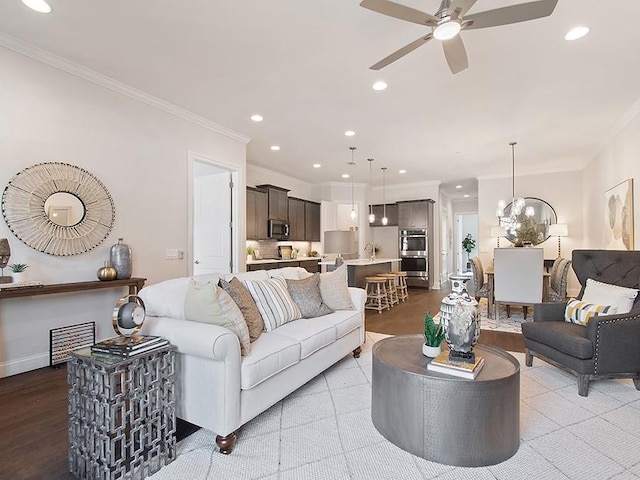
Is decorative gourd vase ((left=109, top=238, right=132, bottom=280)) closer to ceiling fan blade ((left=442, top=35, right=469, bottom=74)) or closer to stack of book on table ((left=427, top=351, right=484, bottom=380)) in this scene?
stack of book on table ((left=427, top=351, right=484, bottom=380))

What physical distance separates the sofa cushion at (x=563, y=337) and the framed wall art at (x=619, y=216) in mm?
2367

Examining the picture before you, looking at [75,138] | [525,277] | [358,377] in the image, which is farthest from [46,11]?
[525,277]

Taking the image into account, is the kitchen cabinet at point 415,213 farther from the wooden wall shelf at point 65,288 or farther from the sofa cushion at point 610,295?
the wooden wall shelf at point 65,288

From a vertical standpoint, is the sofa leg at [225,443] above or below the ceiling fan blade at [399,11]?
below

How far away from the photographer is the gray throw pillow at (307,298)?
3072 millimetres

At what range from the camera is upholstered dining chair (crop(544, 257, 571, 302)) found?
189 inches

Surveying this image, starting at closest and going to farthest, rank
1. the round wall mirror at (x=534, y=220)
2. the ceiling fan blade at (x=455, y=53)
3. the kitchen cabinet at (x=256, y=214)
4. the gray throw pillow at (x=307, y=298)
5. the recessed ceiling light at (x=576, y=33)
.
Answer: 1. the ceiling fan blade at (x=455, y=53)
2. the recessed ceiling light at (x=576, y=33)
3. the gray throw pillow at (x=307, y=298)
4. the kitchen cabinet at (x=256, y=214)
5. the round wall mirror at (x=534, y=220)

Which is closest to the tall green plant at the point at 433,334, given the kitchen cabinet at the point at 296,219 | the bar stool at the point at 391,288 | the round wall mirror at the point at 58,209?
the round wall mirror at the point at 58,209

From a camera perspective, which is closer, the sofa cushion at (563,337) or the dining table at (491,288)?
the sofa cushion at (563,337)

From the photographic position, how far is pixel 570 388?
2660mm

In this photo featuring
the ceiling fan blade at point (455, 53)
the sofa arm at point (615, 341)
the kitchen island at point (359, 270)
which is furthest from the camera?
the kitchen island at point (359, 270)

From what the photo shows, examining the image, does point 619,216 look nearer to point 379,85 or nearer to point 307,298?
point 379,85

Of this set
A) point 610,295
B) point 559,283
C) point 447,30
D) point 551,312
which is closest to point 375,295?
point 559,283

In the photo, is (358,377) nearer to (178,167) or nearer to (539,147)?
(178,167)
